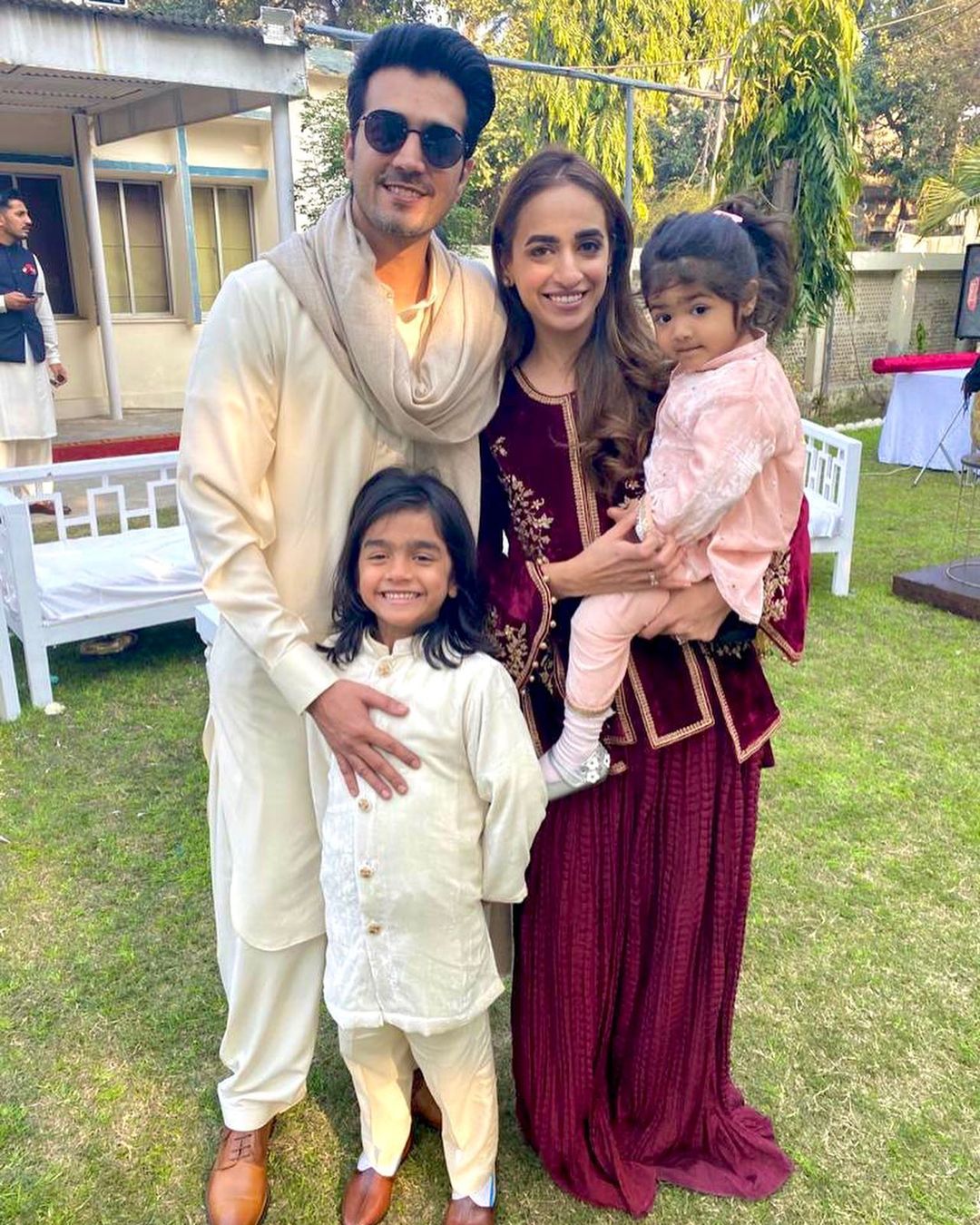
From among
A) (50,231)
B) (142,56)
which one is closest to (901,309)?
(142,56)

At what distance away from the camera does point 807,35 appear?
866 centimetres

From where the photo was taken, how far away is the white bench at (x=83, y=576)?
3.99 meters

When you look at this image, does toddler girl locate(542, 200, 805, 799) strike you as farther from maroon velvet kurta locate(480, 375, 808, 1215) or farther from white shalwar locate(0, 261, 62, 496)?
white shalwar locate(0, 261, 62, 496)

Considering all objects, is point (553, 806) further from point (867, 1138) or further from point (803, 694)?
point (803, 694)

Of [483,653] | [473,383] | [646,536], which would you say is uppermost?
[473,383]

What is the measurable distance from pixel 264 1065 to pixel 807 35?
30.6 ft

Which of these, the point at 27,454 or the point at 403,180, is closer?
the point at 403,180

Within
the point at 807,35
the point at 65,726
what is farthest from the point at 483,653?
the point at 807,35

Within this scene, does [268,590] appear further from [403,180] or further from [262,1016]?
[262,1016]

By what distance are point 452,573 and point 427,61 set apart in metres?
0.78

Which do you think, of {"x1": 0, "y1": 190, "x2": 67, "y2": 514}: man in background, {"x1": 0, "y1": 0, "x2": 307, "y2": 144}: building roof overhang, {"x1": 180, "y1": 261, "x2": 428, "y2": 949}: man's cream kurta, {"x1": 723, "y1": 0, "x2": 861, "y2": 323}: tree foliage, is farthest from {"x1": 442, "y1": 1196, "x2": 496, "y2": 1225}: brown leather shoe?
{"x1": 723, "y1": 0, "x2": 861, "y2": 323}: tree foliage

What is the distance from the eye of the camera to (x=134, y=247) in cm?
1141

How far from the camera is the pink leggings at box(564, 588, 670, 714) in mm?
1653

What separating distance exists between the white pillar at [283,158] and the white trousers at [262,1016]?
648cm
